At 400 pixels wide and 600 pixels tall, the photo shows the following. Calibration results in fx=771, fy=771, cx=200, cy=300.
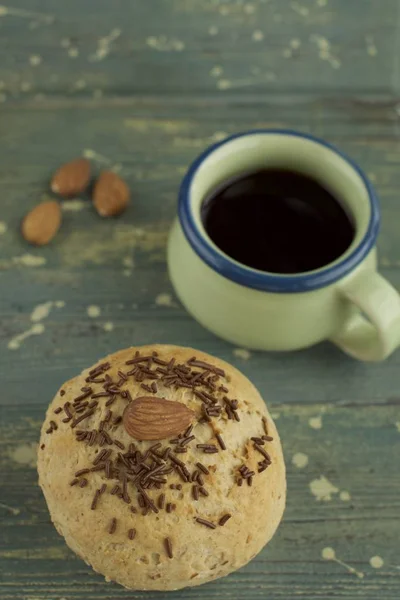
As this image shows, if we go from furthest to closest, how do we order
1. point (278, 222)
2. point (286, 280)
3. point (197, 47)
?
point (197, 47)
point (278, 222)
point (286, 280)

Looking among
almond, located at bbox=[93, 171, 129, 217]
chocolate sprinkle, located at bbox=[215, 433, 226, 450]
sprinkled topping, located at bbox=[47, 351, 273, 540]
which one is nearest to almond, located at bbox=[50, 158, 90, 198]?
almond, located at bbox=[93, 171, 129, 217]

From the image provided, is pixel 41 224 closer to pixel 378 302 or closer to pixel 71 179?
pixel 71 179

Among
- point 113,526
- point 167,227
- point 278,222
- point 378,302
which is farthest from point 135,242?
point 113,526

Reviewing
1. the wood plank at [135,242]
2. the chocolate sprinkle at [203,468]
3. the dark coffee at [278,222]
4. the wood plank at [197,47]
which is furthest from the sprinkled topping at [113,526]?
the wood plank at [197,47]

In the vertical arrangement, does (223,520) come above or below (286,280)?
below

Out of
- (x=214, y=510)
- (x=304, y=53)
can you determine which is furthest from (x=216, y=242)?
(x=304, y=53)

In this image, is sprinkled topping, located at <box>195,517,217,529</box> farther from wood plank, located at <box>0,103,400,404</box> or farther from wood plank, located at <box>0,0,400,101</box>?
wood plank, located at <box>0,0,400,101</box>

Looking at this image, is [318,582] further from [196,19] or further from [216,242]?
[196,19]
